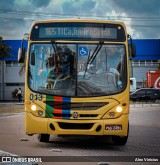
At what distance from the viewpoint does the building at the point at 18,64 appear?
57875 millimetres

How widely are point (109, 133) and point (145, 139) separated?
2725 mm

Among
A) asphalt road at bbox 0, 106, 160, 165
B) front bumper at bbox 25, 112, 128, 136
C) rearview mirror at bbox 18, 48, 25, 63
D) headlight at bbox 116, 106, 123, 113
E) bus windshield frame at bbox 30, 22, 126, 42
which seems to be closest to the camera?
asphalt road at bbox 0, 106, 160, 165

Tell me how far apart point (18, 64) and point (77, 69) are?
161ft

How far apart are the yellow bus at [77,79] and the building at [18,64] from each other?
46.0 meters

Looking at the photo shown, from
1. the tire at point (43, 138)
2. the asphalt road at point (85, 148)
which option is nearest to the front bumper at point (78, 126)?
the asphalt road at point (85, 148)

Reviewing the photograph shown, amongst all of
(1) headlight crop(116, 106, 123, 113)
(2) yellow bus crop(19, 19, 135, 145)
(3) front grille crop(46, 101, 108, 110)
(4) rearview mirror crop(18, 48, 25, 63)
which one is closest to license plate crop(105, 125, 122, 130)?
(2) yellow bus crop(19, 19, 135, 145)

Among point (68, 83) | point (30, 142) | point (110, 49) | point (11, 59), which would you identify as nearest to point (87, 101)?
point (68, 83)

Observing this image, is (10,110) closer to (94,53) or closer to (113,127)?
(94,53)

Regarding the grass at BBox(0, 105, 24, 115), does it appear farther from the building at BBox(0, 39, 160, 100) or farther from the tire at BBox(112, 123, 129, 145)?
the building at BBox(0, 39, 160, 100)

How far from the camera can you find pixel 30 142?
12188 mm

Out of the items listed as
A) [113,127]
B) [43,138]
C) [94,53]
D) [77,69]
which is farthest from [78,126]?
[94,53]

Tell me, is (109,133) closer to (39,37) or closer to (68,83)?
(68,83)

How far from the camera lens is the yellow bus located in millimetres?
10711

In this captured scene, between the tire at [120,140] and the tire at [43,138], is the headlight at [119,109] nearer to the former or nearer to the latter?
the tire at [120,140]
